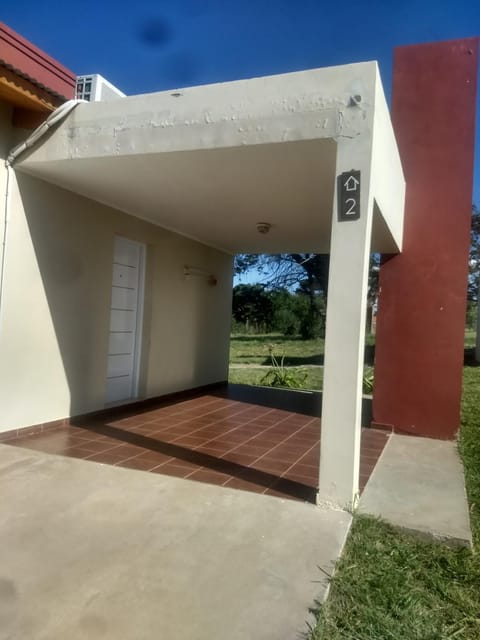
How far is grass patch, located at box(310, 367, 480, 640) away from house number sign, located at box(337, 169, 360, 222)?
2246 millimetres

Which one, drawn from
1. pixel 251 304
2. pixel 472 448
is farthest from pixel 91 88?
pixel 251 304

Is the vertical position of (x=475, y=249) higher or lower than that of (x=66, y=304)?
higher

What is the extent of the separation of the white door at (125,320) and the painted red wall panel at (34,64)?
207 centimetres

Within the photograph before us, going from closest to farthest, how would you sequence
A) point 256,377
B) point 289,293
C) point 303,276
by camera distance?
point 256,377 < point 289,293 < point 303,276

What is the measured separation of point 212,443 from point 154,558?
104 inches

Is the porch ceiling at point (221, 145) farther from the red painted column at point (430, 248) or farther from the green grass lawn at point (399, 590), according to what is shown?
the green grass lawn at point (399, 590)

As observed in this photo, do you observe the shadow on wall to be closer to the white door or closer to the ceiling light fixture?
the white door

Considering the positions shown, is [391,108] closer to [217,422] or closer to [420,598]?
[217,422]

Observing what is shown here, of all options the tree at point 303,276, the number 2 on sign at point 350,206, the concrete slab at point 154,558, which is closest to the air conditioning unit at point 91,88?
the number 2 on sign at point 350,206

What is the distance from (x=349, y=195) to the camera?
3.58 meters

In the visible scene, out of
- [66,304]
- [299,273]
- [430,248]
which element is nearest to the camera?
[66,304]

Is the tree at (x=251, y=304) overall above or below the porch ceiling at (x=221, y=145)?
below

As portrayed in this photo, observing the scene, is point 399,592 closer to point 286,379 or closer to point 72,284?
point 72,284

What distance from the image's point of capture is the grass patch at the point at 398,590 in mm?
2279
